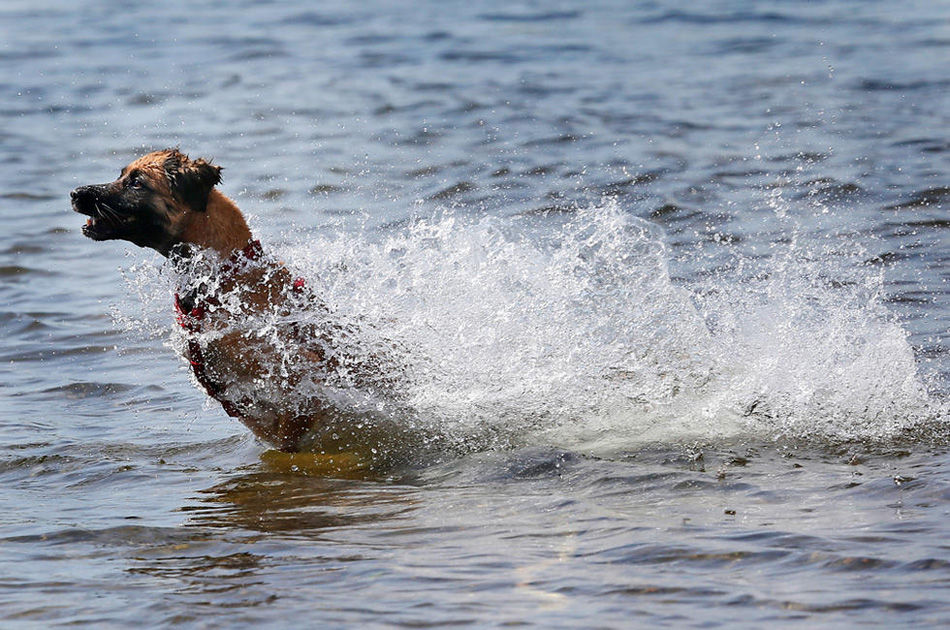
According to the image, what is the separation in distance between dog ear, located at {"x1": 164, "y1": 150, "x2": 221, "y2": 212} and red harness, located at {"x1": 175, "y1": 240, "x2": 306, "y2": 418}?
311 mm

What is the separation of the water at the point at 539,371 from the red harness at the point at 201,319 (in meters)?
0.37

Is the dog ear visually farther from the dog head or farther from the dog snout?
the dog snout

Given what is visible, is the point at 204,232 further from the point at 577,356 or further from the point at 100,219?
the point at 577,356

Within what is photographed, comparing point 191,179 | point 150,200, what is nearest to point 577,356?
point 191,179

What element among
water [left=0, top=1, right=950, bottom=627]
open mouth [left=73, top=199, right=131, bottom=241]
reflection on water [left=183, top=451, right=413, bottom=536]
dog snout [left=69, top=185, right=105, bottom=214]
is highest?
dog snout [left=69, top=185, right=105, bottom=214]

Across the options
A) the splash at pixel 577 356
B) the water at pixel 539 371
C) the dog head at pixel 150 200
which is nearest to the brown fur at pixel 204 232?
the dog head at pixel 150 200

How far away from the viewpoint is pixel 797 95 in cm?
1543

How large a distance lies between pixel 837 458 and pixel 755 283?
3.08 m

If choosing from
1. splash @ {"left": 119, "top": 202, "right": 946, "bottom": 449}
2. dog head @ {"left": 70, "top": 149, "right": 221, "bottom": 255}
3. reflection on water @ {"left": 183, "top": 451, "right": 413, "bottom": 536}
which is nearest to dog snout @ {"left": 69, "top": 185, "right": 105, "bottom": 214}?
dog head @ {"left": 70, "top": 149, "right": 221, "bottom": 255}

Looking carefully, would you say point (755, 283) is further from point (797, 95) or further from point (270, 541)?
point (797, 95)

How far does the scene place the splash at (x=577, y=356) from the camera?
681 cm

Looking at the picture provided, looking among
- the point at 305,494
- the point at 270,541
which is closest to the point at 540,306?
the point at 305,494

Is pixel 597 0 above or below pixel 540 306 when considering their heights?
above

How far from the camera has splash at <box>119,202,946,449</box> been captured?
6812 mm
